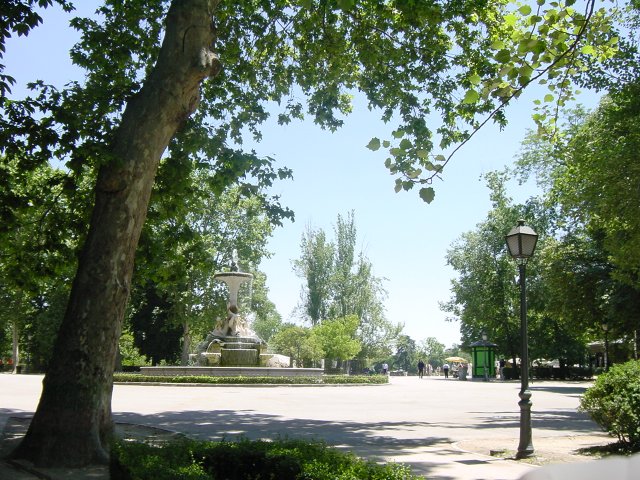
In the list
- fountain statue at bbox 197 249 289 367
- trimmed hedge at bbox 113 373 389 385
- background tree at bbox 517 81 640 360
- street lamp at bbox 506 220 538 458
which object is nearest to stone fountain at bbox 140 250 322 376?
fountain statue at bbox 197 249 289 367

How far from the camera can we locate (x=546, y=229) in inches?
1779

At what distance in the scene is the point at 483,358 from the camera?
160ft

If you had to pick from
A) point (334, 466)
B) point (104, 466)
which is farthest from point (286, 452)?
point (104, 466)

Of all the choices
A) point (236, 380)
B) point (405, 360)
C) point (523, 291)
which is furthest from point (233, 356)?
point (405, 360)

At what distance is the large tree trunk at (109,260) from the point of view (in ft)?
26.5

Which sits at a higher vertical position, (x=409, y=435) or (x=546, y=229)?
(x=546, y=229)

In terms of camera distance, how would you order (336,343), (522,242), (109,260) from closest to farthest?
(109,260)
(522,242)
(336,343)

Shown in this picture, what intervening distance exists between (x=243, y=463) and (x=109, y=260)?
412 centimetres

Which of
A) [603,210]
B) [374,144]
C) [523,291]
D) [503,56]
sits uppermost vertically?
[603,210]

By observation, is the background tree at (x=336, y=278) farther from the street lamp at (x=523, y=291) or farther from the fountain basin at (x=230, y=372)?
the street lamp at (x=523, y=291)

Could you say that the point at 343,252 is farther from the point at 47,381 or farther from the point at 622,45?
the point at 47,381

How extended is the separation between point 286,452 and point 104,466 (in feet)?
12.8

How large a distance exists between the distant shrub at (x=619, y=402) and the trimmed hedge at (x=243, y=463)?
556 cm

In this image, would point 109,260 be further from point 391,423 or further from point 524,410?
point 391,423
